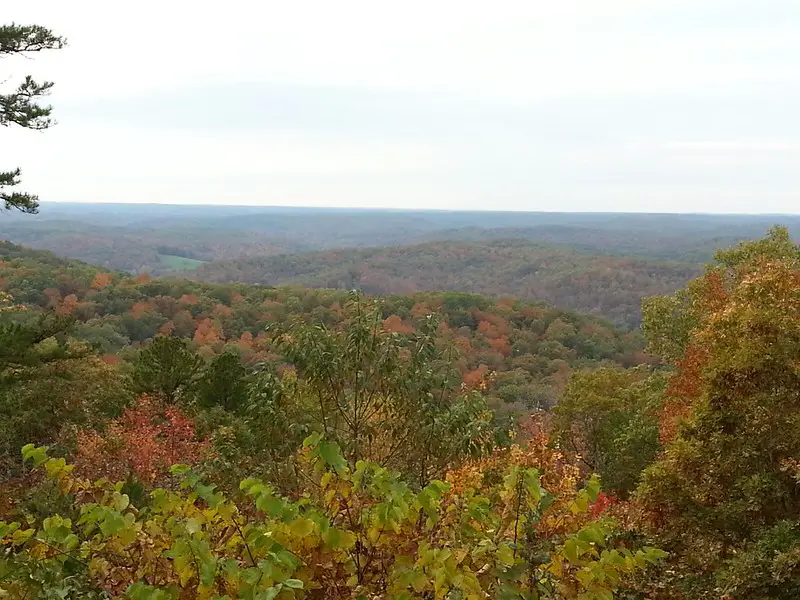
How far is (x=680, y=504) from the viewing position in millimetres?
9391

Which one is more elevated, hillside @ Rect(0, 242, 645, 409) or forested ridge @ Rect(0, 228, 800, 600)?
forested ridge @ Rect(0, 228, 800, 600)

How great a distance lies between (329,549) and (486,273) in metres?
174

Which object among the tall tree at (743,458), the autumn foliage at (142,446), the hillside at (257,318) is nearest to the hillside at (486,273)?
the hillside at (257,318)

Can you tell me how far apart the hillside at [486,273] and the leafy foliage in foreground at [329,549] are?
111555 millimetres

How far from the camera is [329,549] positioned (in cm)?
310

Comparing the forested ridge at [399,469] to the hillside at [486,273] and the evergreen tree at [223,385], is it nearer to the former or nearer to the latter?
the evergreen tree at [223,385]

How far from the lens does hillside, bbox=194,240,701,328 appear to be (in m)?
132

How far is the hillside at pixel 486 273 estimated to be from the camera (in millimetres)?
131500

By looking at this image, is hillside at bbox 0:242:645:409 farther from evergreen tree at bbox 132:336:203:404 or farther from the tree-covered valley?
the tree-covered valley

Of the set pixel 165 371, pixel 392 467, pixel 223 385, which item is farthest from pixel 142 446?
pixel 392 467

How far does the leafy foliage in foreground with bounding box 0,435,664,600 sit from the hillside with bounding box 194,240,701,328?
366ft

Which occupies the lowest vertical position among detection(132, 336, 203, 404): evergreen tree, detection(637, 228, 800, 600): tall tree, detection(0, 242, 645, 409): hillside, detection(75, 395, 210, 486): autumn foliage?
detection(0, 242, 645, 409): hillside

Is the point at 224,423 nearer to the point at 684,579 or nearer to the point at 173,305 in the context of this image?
the point at 684,579

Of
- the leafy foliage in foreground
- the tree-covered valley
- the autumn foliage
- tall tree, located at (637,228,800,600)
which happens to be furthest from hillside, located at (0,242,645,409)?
the leafy foliage in foreground
